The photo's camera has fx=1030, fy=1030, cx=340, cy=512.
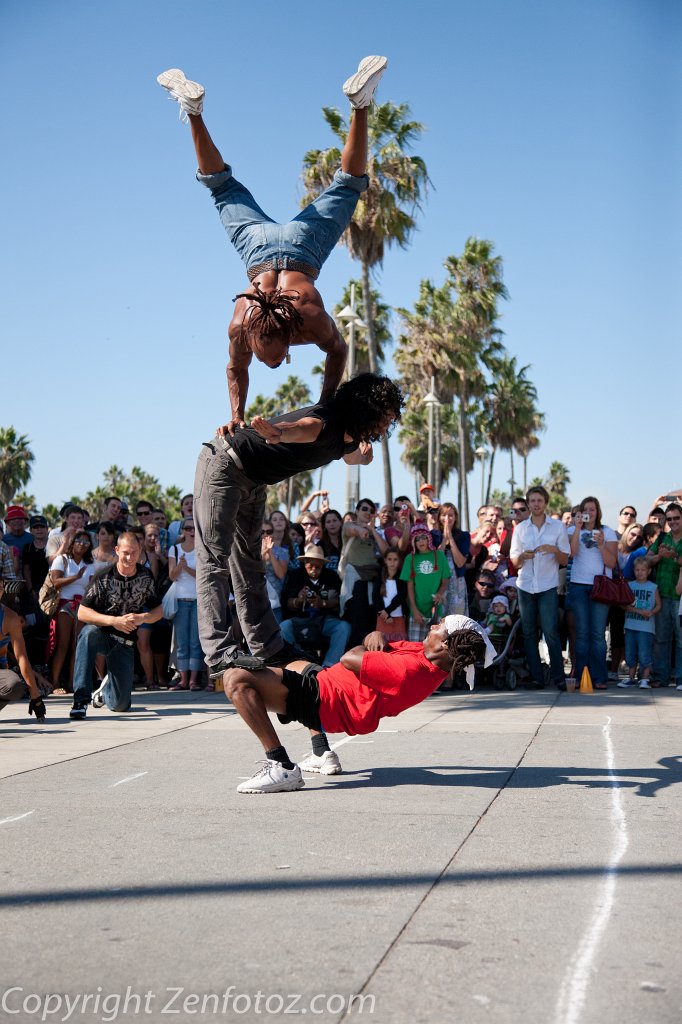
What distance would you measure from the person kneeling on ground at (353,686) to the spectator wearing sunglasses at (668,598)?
692 centimetres

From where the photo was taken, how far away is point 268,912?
10.2 feet

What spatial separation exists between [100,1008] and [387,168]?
23.8m

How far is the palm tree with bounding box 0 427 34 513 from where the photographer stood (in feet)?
188

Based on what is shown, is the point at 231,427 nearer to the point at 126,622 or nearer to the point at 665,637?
the point at 126,622

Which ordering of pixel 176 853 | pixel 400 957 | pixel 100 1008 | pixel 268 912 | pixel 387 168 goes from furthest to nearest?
pixel 387 168 < pixel 176 853 < pixel 268 912 < pixel 400 957 < pixel 100 1008

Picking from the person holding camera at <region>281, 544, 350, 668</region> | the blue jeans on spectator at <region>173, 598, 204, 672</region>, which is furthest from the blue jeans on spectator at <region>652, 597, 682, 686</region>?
the blue jeans on spectator at <region>173, 598, 204, 672</region>

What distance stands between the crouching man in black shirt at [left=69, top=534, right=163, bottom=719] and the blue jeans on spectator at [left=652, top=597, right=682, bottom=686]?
565cm

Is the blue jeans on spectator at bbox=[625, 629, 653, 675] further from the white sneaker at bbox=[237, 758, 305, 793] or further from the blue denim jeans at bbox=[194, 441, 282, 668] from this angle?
the white sneaker at bbox=[237, 758, 305, 793]

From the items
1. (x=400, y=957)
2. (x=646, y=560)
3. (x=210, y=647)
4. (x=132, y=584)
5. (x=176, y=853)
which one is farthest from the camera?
(x=646, y=560)

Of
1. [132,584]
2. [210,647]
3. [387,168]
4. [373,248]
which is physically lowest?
[210,647]

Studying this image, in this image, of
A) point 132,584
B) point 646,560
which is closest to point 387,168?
point 646,560

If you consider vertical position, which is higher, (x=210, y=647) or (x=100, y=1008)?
(x=210, y=647)

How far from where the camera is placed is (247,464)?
510 cm

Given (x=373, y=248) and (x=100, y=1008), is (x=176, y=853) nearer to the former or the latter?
(x=100, y=1008)
